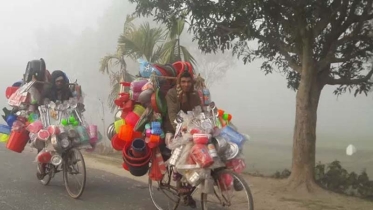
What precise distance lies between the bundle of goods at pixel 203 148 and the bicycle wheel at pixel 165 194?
53cm

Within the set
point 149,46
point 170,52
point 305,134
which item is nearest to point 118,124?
point 305,134

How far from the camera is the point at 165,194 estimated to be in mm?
5539

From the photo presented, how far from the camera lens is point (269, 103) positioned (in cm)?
7500

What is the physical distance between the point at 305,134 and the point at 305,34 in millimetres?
1832

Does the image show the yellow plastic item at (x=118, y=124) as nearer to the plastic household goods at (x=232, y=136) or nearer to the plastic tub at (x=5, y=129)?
the plastic household goods at (x=232, y=136)

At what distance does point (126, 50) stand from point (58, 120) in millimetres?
6142

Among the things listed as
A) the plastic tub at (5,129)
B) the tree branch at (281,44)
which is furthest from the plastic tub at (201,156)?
the plastic tub at (5,129)

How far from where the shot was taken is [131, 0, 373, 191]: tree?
23.9 feet

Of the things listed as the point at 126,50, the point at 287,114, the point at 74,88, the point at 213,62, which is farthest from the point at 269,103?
the point at 74,88

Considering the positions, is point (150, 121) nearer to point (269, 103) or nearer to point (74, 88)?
point (74, 88)

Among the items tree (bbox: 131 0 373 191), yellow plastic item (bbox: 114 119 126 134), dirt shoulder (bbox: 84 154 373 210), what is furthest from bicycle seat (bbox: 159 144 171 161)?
tree (bbox: 131 0 373 191)

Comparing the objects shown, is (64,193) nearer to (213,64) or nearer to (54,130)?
(54,130)

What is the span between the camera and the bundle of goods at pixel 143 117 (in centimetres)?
527

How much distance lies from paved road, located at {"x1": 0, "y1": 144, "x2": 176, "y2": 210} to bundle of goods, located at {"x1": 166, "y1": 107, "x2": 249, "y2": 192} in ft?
4.93
